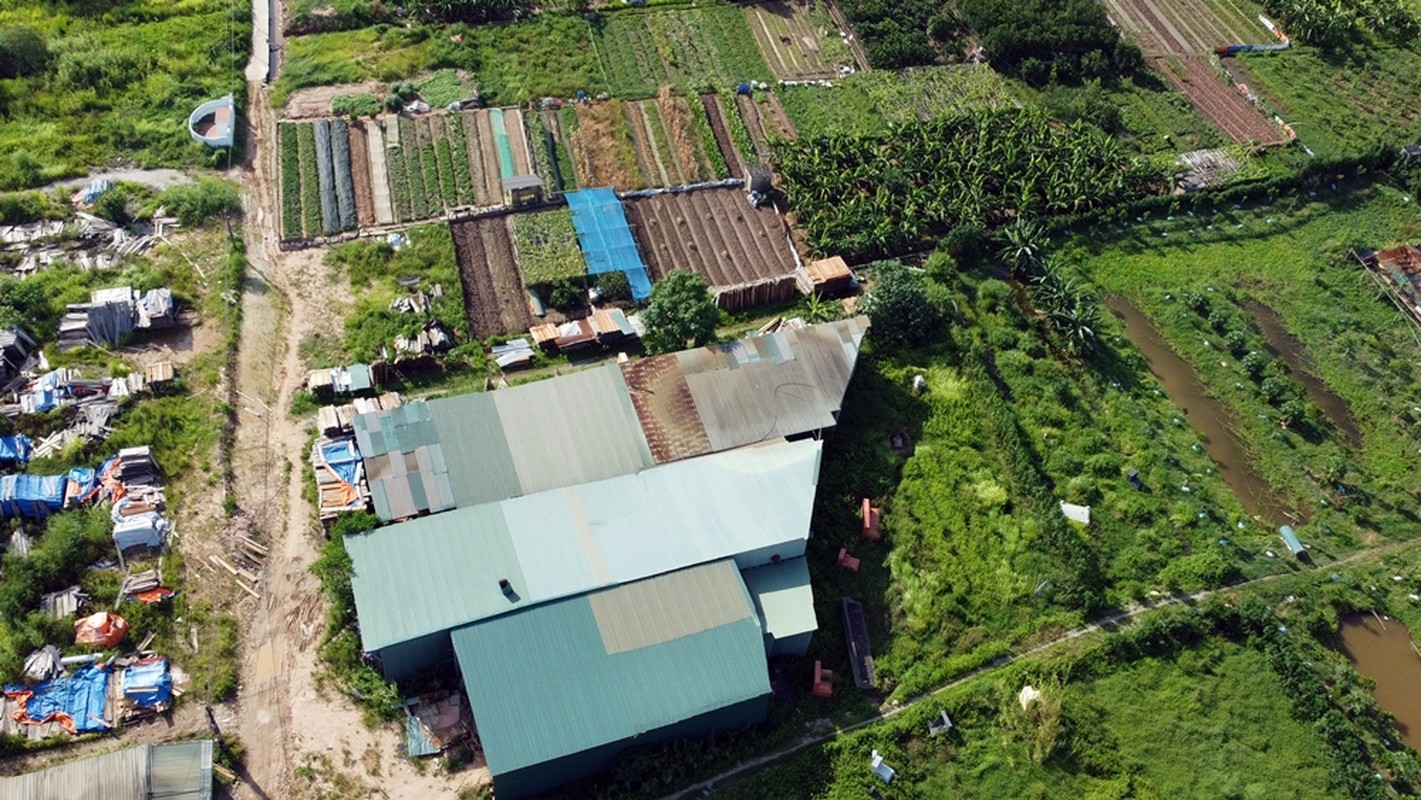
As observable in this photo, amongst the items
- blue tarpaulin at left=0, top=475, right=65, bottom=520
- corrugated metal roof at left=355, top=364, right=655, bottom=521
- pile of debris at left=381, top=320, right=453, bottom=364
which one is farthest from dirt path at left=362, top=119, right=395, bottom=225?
blue tarpaulin at left=0, top=475, right=65, bottom=520

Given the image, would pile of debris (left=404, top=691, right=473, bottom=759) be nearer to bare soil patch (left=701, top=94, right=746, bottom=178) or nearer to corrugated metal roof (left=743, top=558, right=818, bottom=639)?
corrugated metal roof (left=743, top=558, right=818, bottom=639)

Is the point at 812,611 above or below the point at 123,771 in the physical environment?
above

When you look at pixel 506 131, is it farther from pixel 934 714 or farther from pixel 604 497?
pixel 934 714

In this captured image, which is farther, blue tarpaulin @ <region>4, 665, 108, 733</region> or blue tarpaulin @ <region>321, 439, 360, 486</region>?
blue tarpaulin @ <region>321, 439, 360, 486</region>

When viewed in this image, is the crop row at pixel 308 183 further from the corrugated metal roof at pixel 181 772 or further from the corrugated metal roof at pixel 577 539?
the corrugated metal roof at pixel 181 772

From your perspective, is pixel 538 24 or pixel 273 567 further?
pixel 538 24

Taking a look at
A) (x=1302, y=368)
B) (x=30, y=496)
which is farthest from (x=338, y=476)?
(x=1302, y=368)

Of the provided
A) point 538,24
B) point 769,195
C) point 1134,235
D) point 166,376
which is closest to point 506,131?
point 538,24
